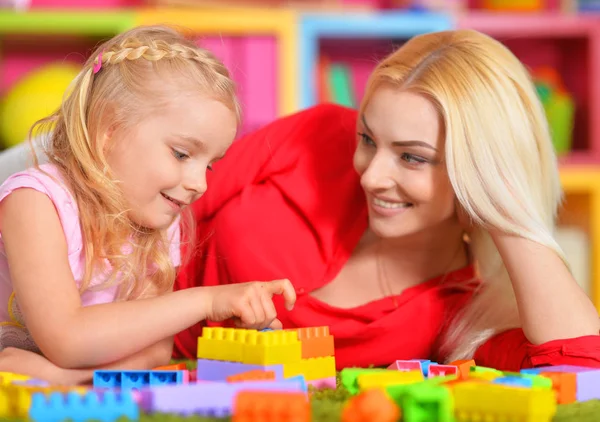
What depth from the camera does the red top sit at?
143 centimetres

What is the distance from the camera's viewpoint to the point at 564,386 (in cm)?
104

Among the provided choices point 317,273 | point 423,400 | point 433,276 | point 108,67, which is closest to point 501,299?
point 433,276

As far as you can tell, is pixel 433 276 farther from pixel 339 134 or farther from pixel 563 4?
pixel 563 4

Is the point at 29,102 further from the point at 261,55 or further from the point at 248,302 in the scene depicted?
the point at 248,302

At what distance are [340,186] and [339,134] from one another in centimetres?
13

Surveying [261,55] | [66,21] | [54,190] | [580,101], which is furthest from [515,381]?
[580,101]

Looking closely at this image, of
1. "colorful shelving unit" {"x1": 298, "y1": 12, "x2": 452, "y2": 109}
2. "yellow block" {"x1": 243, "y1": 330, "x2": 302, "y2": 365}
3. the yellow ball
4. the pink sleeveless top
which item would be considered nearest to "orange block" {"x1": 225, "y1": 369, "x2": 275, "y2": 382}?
"yellow block" {"x1": 243, "y1": 330, "x2": 302, "y2": 365}

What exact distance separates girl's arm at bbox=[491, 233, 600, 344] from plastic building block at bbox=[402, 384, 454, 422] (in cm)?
48

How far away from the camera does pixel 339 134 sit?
5.37 feet

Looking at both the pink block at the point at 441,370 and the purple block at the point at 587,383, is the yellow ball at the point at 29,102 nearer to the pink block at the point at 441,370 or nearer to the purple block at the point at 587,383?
the pink block at the point at 441,370

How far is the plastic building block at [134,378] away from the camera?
1.03 metres

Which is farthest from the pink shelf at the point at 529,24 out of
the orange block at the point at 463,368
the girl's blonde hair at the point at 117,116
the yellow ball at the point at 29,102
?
the orange block at the point at 463,368

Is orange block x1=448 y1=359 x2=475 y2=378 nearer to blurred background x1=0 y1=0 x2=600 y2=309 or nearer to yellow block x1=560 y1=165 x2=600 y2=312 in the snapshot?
blurred background x1=0 y1=0 x2=600 y2=309

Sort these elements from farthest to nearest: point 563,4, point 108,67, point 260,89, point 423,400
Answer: point 563,4 → point 260,89 → point 108,67 → point 423,400
